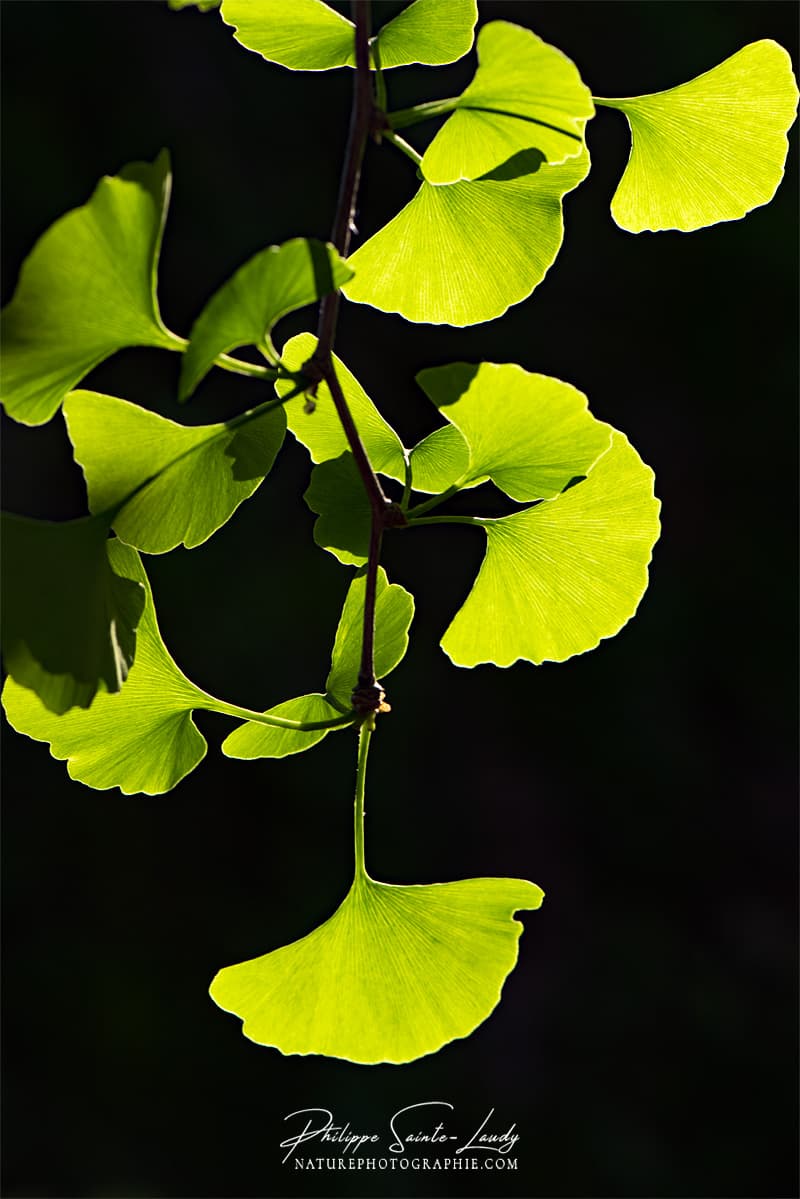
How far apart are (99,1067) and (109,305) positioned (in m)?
1.96

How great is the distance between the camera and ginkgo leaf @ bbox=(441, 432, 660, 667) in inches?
17.0

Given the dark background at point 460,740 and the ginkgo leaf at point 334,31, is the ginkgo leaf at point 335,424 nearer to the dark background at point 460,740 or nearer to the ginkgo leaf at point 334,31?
the ginkgo leaf at point 334,31

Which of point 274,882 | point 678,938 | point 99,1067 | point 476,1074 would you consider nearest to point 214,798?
point 274,882

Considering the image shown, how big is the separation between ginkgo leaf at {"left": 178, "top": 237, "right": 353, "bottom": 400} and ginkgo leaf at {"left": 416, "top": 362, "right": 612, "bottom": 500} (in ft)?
0.22

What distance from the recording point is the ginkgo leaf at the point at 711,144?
42 centimetres

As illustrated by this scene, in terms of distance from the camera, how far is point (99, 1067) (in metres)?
2.04

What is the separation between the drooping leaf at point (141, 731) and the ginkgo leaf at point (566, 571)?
0.10 meters

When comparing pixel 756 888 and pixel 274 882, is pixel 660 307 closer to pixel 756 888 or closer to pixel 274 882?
pixel 756 888

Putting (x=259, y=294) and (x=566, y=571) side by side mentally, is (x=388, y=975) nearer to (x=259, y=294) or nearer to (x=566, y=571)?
(x=566, y=571)

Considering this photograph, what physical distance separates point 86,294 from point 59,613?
8 centimetres

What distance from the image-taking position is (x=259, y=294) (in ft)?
0.93
